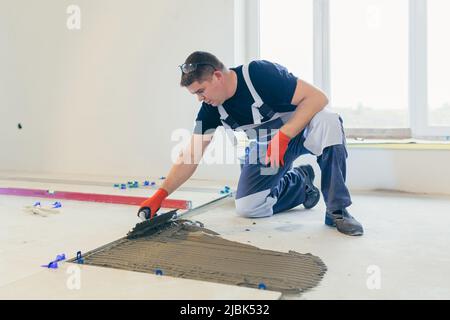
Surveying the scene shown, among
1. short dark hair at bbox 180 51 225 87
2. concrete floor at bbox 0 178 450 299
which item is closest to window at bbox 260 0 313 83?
concrete floor at bbox 0 178 450 299

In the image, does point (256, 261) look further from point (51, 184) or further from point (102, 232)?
point (51, 184)

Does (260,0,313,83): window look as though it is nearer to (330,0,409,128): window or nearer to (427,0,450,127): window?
(330,0,409,128): window

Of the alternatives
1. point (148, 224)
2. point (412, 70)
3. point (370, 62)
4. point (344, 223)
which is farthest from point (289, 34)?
point (148, 224)

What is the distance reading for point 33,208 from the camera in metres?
2.71

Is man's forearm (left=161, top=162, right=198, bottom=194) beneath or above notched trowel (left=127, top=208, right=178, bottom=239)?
above

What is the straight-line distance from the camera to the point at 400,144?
3312 millimetres

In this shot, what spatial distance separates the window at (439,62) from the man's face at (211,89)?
1793 millimetres

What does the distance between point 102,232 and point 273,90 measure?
958 mm

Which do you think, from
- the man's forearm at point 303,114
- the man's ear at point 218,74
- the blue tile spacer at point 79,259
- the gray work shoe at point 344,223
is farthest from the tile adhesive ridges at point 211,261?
the man's ear at point 218,74

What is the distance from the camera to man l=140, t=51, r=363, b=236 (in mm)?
2170

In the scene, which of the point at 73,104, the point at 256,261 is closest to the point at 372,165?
the point at 256,261

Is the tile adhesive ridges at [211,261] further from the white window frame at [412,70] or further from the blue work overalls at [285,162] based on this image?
the white window frame at [412,70]

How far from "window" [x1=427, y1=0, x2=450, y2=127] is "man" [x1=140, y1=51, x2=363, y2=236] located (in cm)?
139
